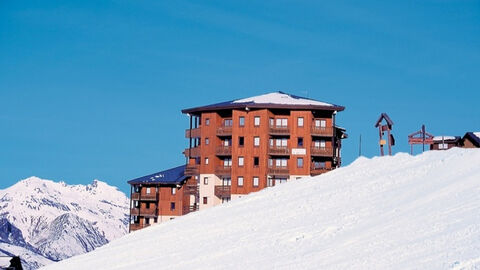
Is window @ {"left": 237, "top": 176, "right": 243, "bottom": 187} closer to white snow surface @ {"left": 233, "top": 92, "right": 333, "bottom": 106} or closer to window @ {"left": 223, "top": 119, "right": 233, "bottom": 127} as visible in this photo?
window @ {"left": 223, "top": 119, "right": 233, "bottom": 127}

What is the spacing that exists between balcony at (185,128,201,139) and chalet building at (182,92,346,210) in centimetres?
156

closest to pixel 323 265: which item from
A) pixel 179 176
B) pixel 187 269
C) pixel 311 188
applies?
pixel 187 269

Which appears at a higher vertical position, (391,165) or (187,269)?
(391,165)

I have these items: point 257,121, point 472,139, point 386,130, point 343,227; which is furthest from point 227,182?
point 343,227

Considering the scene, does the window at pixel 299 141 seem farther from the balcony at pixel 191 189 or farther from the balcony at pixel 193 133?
the balcony at pixel 191 189

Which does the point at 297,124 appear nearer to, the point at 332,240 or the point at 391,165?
the point at 391,165

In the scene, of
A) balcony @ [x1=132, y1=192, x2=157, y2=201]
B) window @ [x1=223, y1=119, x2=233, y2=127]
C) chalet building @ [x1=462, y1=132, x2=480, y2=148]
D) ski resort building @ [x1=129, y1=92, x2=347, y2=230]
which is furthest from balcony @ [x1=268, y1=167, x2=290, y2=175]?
balcony @ [x1=132, y1=192, x2=157, y2=201]

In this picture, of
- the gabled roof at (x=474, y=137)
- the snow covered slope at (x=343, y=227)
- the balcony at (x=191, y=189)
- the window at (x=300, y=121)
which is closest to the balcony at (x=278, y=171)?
the window at (x=300, y=121)

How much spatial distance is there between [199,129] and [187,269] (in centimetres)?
7686

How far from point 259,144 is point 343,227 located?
7160 centimetres

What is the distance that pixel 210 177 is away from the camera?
94688 mm

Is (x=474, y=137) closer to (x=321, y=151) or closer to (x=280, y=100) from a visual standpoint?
(x=321, y=151)

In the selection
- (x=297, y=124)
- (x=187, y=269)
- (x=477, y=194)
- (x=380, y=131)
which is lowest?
(x=187, y=269)

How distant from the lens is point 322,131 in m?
93.2
